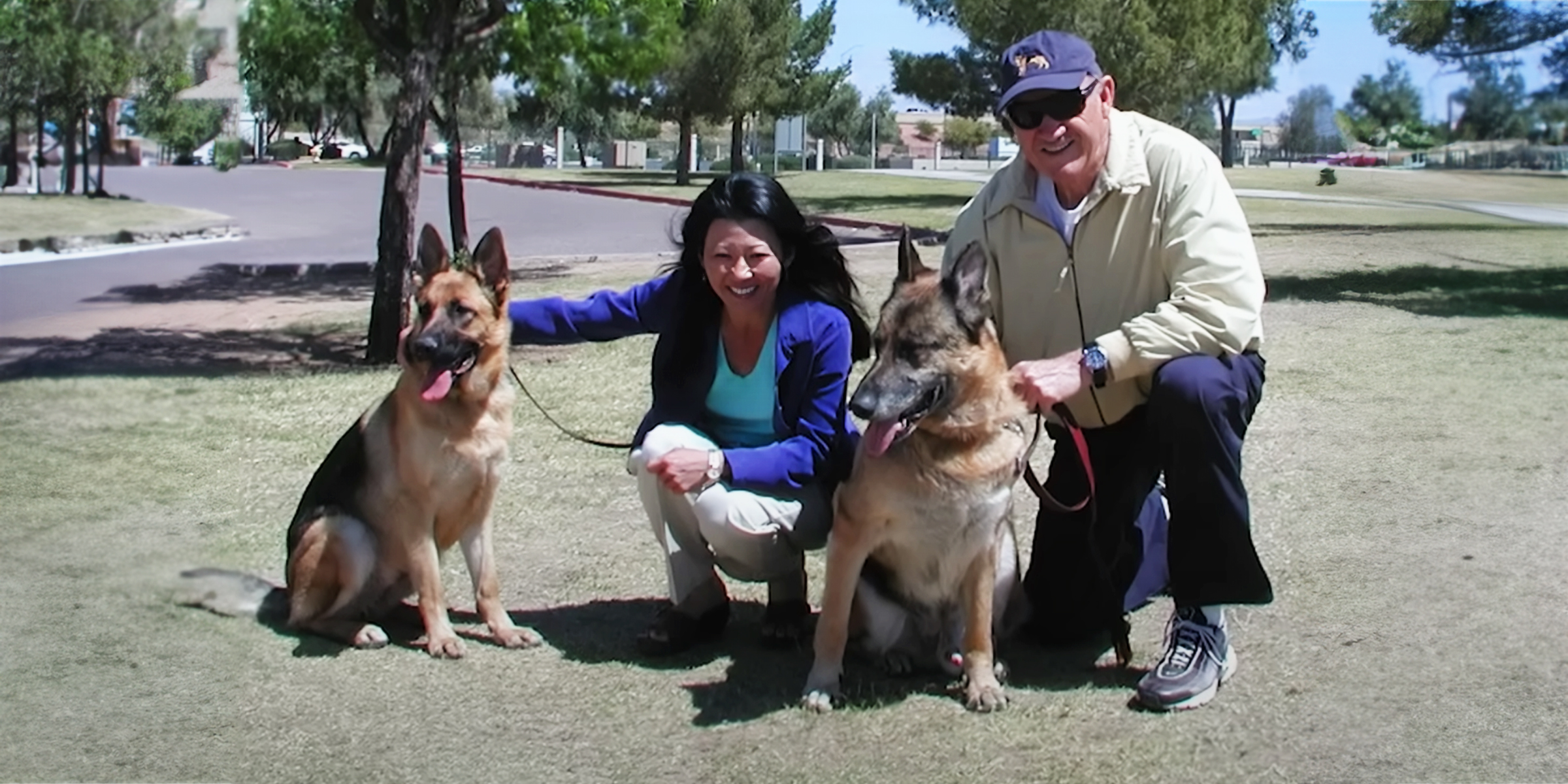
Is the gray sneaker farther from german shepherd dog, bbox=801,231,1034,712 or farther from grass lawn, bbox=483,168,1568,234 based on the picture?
grass lawn, bbox=483,168,1568,234

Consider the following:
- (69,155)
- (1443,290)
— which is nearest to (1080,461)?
(1443,290)

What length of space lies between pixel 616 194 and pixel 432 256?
35921 millimetres

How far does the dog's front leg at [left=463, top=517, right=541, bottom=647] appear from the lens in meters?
4.84

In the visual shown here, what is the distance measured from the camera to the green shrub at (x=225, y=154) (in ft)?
135

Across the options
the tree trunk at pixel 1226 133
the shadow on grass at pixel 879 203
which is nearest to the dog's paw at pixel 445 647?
the shadow on grass at pixel 879 203

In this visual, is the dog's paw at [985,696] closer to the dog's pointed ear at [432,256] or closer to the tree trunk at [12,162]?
the dog's pointed ear at [432,256]

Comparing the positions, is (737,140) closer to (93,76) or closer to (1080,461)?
(93,76)

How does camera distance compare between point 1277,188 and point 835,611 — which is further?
point 1277,188

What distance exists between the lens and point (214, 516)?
6672 mm

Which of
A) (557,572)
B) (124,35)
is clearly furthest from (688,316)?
(124,35)

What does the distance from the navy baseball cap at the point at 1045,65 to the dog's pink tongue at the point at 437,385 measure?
1.86 metres

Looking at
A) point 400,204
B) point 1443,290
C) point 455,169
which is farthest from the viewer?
point 455,169

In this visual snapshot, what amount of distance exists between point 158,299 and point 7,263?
582 centimetres

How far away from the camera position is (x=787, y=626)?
489 cm
